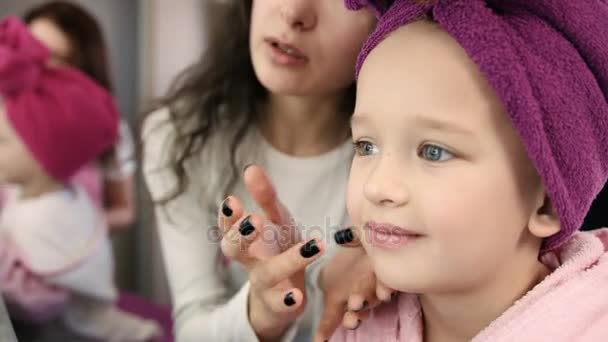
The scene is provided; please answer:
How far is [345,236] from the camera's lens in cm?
51

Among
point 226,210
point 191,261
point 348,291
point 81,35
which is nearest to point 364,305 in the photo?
point 348,291

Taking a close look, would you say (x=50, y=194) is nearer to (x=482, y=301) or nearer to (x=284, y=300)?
(x=284, y=300)

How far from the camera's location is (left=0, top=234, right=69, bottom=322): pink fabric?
813 millimetres

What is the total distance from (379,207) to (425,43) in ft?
0.37

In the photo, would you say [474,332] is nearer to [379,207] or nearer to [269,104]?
[379,207]

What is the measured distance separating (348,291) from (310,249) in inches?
4.4

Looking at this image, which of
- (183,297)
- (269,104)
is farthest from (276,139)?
(183,297)

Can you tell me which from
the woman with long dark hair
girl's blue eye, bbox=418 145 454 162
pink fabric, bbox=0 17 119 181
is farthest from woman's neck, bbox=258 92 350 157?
pink fabric, bbox=0 17 119 181

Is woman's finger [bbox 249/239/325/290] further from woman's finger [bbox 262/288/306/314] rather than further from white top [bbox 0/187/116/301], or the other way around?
white top [bbox 0/187/116/301]

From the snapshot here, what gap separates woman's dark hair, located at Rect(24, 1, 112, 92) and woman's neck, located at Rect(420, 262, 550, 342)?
2.02 feet

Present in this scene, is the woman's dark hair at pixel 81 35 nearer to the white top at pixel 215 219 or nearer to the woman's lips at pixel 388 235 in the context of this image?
the white top at pixel 215 219

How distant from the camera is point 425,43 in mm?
442

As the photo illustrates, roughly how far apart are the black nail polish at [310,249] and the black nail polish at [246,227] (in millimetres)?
40

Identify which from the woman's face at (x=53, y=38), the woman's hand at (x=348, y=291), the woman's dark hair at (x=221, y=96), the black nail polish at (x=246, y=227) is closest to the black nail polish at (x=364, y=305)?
the woman's hand at (x=348, y=291)
